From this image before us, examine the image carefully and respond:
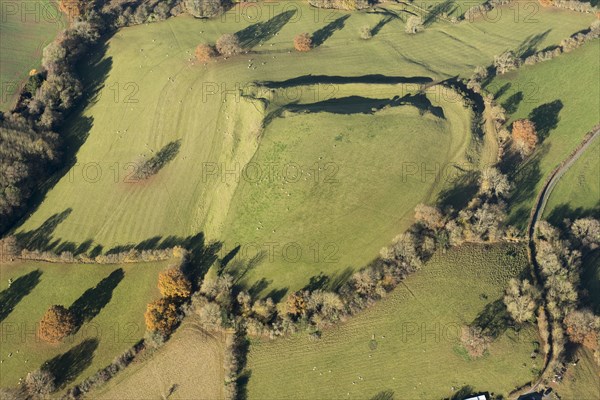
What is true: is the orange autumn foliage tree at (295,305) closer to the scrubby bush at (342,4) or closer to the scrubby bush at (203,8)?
the scrubby bush at (203,8)

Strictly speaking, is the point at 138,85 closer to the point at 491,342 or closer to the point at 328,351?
the point at 328,351

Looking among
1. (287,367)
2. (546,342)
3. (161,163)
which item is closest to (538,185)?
(546,342)

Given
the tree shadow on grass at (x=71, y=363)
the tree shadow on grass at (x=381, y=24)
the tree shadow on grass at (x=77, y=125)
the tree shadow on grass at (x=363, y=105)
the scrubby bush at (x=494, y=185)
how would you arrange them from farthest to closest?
the tree shadow on grass at (x=381, y=24) < the tree shadow on grass at (x=363, y=105) < the tree shadow on grass at (x=77, y=125) < the scrubby bush at (x=494, y=185) < the tree shadow on grass at (x=71, y=363)

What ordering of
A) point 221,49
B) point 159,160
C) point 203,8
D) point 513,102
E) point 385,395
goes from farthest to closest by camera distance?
point 203,8
point 221,49
point 513,102
point 159,160
point 385,395

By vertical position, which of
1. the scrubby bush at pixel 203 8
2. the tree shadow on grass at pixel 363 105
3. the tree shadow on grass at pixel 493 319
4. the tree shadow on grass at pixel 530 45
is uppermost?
the scrubby bush at pixel 203 8

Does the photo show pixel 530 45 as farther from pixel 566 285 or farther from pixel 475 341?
pixel 475 341

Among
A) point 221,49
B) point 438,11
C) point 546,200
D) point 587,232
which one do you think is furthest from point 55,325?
point 438,11

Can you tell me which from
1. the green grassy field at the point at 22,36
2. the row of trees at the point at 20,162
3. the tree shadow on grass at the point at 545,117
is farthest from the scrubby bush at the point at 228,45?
the tree shadow on grass at the point at 545,117
